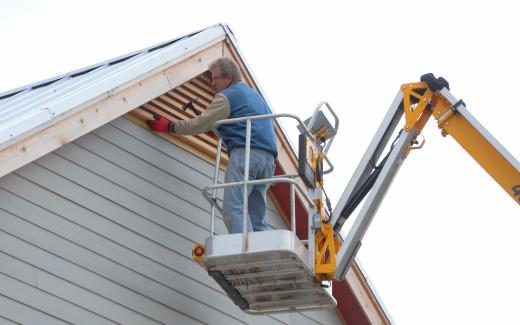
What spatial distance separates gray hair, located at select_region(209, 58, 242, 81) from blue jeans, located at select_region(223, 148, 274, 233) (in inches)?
36.8

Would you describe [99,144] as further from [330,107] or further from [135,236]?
[330,107]

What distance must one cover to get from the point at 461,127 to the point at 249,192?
2014mm

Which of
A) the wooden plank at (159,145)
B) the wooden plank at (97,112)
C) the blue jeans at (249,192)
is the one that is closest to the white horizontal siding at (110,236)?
the wooden plank at (159,145)

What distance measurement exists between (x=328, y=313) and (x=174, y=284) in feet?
7.37

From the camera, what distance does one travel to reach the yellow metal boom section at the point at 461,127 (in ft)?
30.1

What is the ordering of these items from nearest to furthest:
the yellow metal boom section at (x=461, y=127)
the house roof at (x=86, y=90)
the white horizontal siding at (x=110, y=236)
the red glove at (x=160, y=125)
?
the white horizontal siding at (x=110, y=236) → the house roof at (x=86, y=90) → the yellow metal boom section at (x=461, y=127) → the red glove at (x=160, y=125)

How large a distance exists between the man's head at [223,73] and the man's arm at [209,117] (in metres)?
0.37

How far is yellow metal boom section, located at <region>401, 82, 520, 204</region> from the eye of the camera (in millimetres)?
9164

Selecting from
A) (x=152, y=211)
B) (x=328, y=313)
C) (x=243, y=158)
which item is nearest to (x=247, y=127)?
(x=243, y=158)

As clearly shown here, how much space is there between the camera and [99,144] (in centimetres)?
952

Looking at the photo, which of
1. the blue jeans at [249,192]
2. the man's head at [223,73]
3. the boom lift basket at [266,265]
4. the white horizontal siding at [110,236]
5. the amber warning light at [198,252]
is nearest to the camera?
the white horizontal siding at [110,236]

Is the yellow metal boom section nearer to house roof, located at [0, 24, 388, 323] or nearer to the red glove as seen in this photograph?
house roof, located at [0, 24, 388, 323]

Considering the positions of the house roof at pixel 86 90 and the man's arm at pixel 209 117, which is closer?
the house roof at pixel 86 90

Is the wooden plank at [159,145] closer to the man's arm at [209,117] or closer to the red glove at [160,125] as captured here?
the red glove at [160,125]
